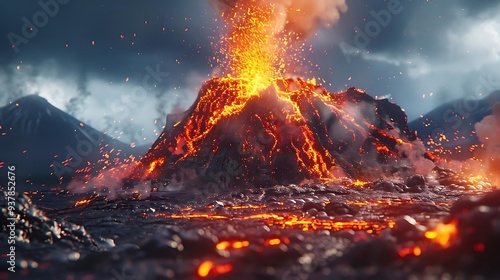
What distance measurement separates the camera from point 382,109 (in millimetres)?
97375

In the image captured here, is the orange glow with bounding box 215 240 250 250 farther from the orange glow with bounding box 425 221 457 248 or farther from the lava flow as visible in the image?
the lava flow

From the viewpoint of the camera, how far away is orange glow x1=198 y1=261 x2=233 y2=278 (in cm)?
344

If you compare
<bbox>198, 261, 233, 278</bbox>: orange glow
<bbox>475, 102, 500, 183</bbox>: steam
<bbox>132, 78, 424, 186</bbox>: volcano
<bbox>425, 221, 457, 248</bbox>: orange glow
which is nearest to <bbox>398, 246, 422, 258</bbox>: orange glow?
<bbox>425, 221, 457, 248</bbox>: orange glow

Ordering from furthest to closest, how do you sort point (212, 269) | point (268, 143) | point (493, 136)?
1. point (268, 143)
2. point (493, 136)
3. point (212, 269)

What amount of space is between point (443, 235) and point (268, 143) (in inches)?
2054

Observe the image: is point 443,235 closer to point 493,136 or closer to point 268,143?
point 493,136

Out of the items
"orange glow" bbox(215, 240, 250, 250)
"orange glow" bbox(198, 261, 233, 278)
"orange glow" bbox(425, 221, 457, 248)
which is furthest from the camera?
"orange glow" bbox(215, 240, 250, 250)

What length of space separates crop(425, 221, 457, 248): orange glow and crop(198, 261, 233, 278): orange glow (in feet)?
7.46

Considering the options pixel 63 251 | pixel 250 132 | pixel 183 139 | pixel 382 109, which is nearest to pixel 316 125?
pixel 250 132

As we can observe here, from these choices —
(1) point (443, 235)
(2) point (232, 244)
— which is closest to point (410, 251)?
(1) point (443, 235)

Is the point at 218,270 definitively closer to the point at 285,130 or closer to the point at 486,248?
the point at 486,248

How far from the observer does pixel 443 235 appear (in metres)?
3.83

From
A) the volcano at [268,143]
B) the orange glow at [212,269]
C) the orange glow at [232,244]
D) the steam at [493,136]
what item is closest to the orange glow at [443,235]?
the orange glow at [212,269]

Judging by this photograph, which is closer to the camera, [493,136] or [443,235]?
[443,235]
